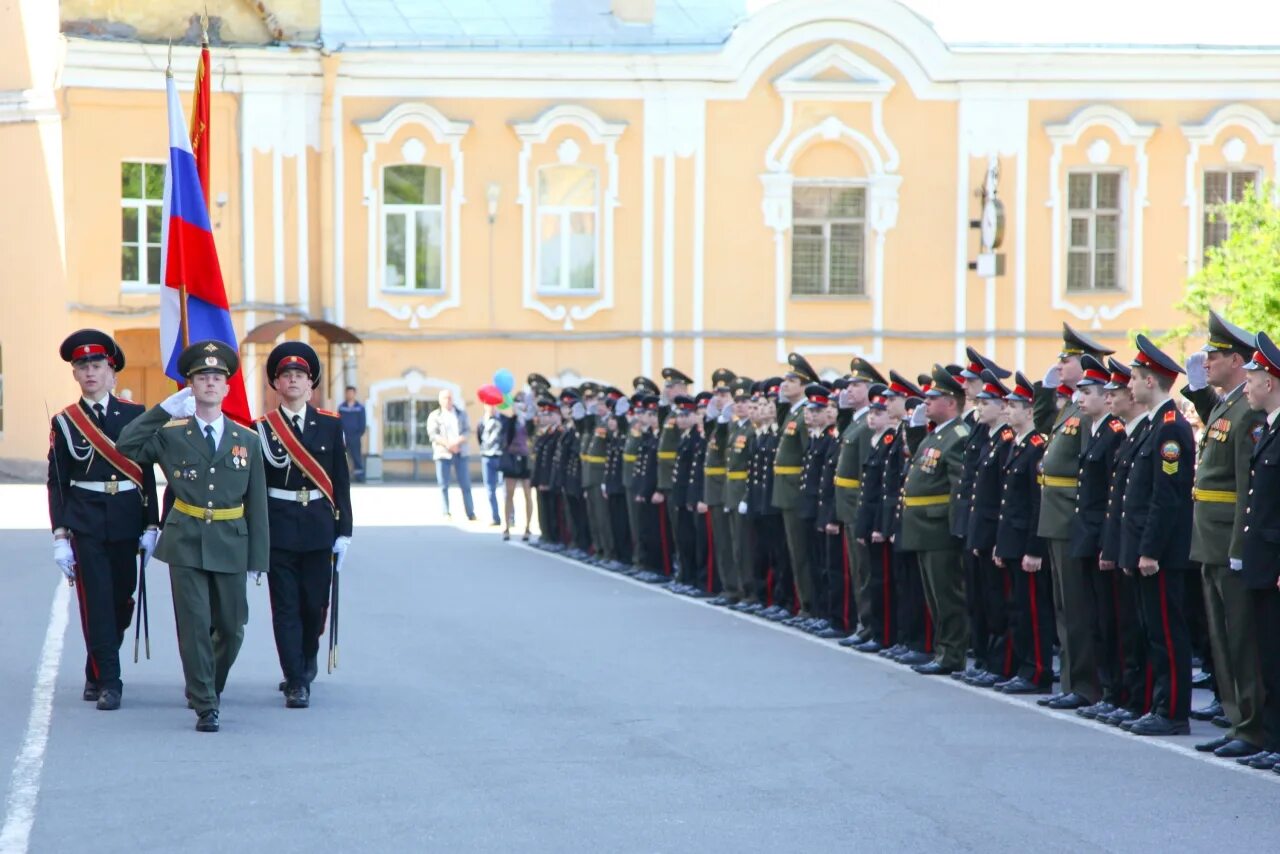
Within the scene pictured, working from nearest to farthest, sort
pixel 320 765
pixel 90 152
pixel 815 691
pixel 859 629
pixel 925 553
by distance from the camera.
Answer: pixel 320 765 → pixel 815 691 → pixel 925 553 → pixel 859 629 → pixel 90 152

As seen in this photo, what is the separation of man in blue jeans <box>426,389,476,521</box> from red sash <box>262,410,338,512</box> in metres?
15.5

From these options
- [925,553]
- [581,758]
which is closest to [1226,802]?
[581,758]

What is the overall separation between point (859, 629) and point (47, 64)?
951 inches

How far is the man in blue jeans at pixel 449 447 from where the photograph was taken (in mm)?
26641

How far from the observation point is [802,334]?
35.0m

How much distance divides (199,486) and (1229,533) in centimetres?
514

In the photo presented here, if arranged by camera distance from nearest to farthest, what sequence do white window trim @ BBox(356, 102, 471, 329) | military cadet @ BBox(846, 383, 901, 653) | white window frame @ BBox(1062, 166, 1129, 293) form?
military cadet @ BBox(846, 383, 901, 653)
white window trim @ BBox(356, 102, 471, 329)
white window frame @ BBox(1062, 166, 1129, 293)

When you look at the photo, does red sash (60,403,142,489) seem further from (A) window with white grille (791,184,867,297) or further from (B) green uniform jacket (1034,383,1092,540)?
(A) window with white grille (791,184,867,297)

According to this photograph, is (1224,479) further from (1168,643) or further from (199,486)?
(199,486)

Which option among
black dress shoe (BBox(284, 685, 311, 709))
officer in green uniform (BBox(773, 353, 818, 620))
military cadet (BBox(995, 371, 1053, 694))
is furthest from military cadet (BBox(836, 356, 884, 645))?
black dress shoe (BBox(284, 685, 311, 709))

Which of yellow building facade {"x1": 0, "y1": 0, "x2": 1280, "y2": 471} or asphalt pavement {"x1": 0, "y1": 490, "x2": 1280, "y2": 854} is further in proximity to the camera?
yellow building facade {"x1": 0, "y1": 0, "x2": 1280, "y2": 471}

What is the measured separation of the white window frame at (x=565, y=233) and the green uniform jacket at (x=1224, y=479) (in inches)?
997

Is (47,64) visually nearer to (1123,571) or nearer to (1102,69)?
(1102,69)

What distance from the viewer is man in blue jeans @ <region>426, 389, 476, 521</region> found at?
26.6 metres
